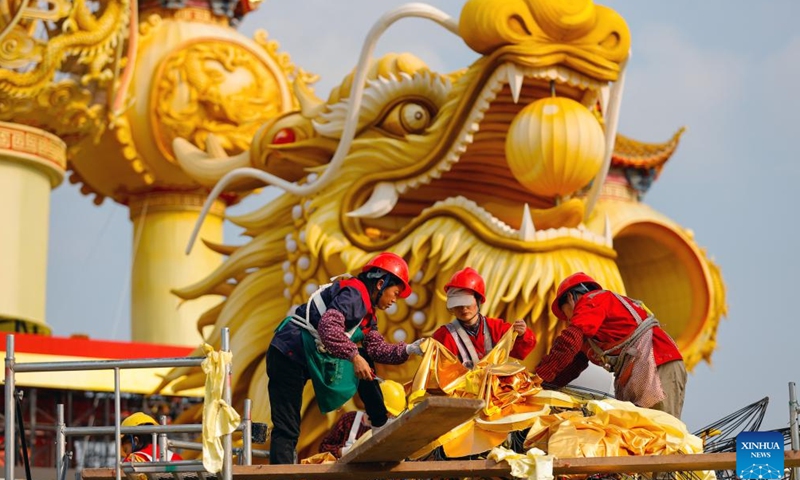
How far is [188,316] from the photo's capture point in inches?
814

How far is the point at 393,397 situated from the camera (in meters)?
8.98

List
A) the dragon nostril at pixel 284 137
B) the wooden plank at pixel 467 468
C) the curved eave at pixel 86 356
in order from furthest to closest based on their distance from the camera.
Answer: the curved eave at pixel 86 356
the dragon nostril at pixel 284 137
the wooden plank at pixel 467 468

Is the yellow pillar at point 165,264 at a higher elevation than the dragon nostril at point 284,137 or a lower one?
higher

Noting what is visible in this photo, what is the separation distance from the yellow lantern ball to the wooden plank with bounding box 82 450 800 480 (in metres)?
5.89

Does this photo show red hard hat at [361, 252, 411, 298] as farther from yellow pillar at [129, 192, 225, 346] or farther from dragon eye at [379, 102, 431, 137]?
yellow pillar at [129, 192, 225, 346]

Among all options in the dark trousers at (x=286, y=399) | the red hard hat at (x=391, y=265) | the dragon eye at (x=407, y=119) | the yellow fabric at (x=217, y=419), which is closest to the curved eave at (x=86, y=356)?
the dragon eye at (x=407, y=119)

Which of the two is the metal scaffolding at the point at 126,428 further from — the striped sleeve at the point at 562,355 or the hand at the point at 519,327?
the striped sleeve at the point at 562,355

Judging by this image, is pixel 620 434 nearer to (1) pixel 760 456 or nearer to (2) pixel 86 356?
(1) pixel 760 456

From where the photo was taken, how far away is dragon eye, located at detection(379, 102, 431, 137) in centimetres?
1395

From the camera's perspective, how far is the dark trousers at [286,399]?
28.3 ft

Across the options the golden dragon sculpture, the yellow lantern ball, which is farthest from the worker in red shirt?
the yellow lantern ball

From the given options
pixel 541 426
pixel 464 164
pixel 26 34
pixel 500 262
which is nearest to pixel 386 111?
pixel 464 164

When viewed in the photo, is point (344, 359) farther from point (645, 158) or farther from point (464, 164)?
point (645, 158)

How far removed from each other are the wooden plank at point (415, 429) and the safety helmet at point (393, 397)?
4.44ft
